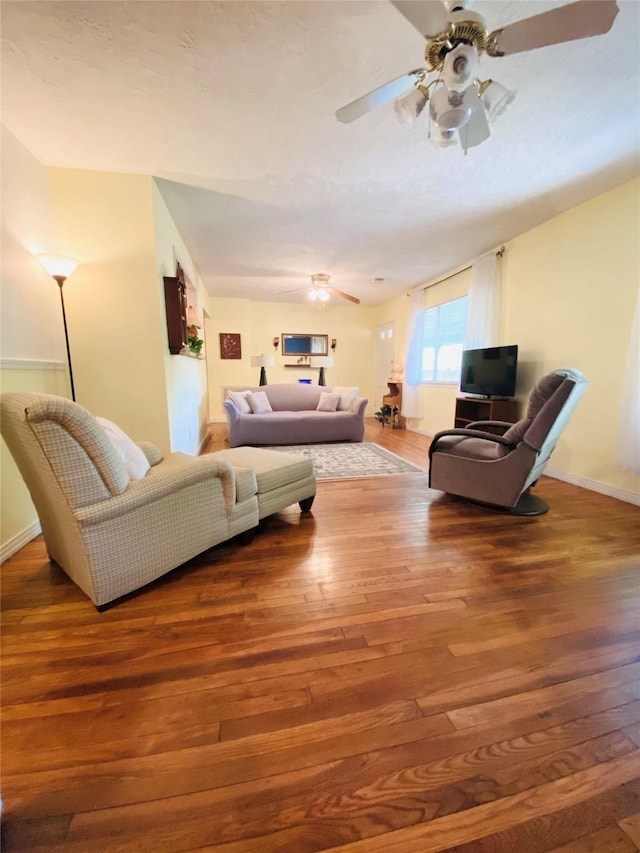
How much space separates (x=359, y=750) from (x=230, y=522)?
1.18 m

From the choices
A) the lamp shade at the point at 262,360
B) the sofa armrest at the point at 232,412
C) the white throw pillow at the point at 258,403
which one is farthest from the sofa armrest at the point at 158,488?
the lamp shade at the point at 262,360

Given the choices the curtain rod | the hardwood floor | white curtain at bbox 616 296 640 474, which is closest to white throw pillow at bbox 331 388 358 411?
the curtain rod

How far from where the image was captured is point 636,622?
4.66 feet

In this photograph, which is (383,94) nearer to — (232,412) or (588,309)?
(588,309)

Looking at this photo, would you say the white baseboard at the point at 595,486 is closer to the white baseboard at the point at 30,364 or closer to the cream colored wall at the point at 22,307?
the cream colored wall at the point at 22,307

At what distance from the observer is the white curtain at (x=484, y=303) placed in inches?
153

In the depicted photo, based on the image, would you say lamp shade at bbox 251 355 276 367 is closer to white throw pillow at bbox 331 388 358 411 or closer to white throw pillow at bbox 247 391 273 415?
white throw pillow at bbox 247 391 273 415

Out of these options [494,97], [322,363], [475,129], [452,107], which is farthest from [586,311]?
[322,363]

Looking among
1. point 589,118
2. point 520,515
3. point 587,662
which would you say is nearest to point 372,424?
point 520,515

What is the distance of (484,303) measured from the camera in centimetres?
402

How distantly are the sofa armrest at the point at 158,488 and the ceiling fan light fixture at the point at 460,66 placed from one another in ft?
6.40

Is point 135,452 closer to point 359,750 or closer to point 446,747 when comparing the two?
point 359,750

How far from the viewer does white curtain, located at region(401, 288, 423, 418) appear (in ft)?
18.3

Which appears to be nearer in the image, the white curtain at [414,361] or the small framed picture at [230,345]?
the white curtain at [414,361]
